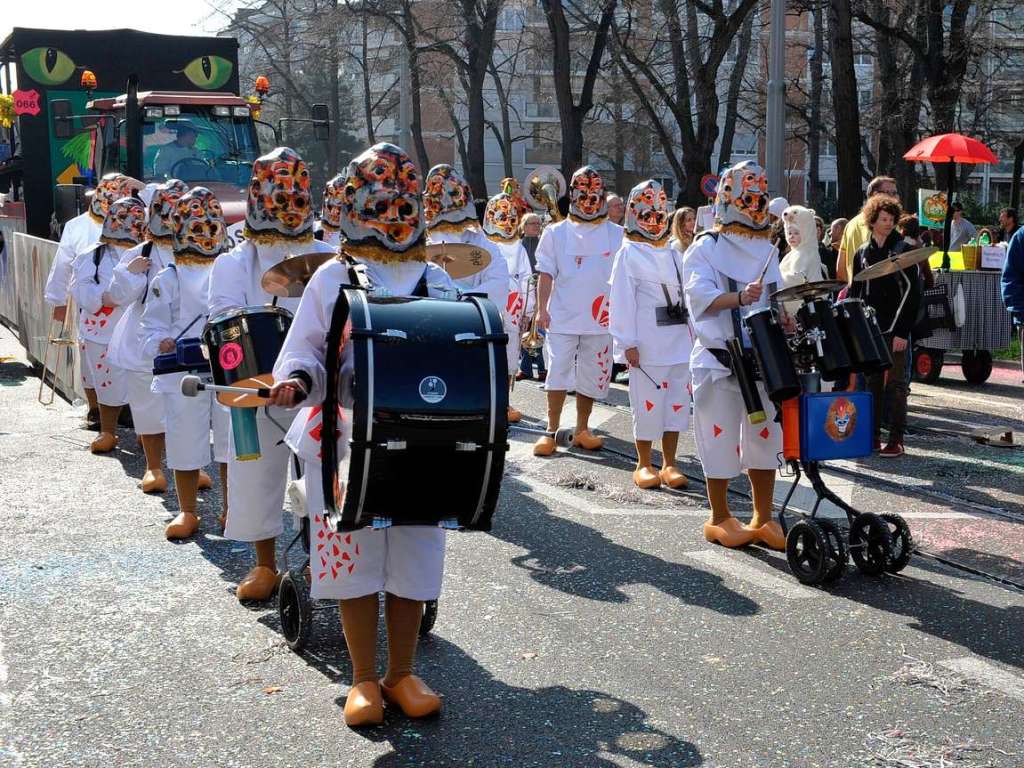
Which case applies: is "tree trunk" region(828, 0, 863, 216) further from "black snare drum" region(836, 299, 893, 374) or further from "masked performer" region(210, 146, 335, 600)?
"masked performer" region(210, 146, 335, 600)

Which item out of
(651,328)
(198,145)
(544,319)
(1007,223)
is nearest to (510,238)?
(544,319)

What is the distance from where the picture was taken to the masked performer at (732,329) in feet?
23.3

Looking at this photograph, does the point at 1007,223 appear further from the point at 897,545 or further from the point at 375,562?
the point at 375,562

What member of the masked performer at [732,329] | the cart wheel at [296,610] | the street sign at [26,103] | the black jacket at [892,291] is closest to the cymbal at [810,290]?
the masked performer at [732,329]

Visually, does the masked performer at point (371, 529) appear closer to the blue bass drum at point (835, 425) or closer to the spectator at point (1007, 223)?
the blue bass drum at point (835, 425)

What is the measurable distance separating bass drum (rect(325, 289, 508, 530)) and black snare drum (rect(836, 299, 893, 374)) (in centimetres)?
271

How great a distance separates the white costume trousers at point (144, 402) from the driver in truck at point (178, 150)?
6967mm

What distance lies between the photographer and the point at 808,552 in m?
6.56

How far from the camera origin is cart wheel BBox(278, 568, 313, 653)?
5535mm

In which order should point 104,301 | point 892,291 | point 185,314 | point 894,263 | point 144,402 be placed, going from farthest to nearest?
point 892,291, point 104,301, point 144,402, point 185,314, point 894,263

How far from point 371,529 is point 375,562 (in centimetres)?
12

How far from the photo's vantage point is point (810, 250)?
1066 centimetres

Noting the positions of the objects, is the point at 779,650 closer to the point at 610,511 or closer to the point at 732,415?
the point at 732,415

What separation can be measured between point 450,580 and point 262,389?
2.53 meters
